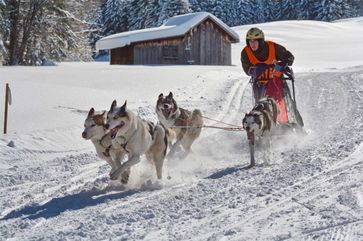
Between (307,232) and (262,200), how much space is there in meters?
1.07

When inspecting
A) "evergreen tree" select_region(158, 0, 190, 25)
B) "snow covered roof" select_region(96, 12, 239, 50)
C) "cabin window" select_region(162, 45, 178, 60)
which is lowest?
"cabin window" select_region(162, 45, 178, 60)

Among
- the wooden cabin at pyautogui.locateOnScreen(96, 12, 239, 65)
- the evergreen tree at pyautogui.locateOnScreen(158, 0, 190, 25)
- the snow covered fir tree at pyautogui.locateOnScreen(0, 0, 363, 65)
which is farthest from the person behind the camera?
the evergreen tree at pyautogui.locateOnScreen(158, 0, 190, 25)

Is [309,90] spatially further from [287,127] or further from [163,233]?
[163,233]

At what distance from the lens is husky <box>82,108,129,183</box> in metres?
6.18

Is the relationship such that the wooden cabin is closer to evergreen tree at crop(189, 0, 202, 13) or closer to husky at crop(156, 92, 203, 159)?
husky at crop(156, 92, 203, 159)

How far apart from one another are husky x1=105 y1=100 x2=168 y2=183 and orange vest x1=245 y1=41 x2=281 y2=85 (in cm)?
312

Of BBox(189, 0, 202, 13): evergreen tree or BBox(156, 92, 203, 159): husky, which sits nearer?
BBox(156, 92, 203, 159): husky

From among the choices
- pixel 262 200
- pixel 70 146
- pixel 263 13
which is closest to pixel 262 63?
pixel 70 146

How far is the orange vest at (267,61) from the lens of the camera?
9.15m

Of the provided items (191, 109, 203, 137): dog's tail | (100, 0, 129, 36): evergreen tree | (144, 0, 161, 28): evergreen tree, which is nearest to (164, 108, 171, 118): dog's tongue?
(191, 109, 203, 137): dog's tail

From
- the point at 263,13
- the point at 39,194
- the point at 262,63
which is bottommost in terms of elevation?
the point at 39,194

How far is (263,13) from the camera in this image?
69.9 meters

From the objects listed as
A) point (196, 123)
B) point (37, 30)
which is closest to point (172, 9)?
point (37, 30)

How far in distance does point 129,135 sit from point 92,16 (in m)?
56.4
